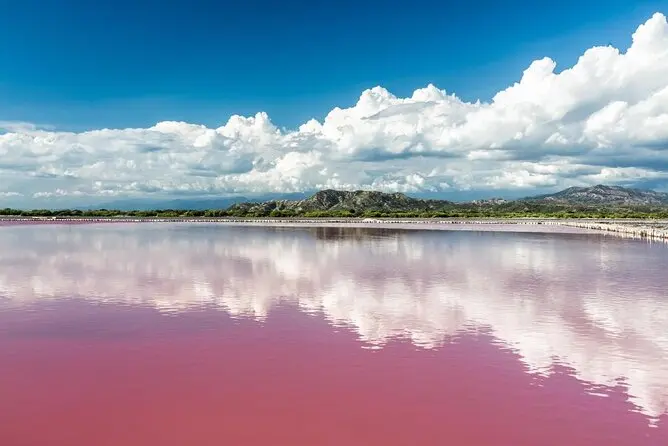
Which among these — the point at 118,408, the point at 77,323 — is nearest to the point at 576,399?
the point at 118,408

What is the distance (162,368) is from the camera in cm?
1483

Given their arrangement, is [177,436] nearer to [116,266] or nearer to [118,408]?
[118,408]

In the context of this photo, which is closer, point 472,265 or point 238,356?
point 238,356

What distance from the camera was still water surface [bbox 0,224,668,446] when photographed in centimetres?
1131

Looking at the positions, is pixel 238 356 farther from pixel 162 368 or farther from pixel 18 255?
pixel 18 255

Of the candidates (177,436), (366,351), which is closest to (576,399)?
(366,351)

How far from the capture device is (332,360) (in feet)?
51.1

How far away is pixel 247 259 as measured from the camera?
138 feet

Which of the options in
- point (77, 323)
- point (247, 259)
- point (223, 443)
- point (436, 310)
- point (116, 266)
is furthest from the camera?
point (247, 259)

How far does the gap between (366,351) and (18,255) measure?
37506 mm

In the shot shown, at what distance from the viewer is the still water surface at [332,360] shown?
11312 millimetres

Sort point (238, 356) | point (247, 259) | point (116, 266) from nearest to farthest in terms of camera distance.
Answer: point (238, 356) → point (116, 266) → point (247, 259)

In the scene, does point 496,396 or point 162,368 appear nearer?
point 496,396

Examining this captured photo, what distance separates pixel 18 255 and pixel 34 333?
1174 inches
